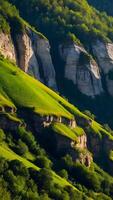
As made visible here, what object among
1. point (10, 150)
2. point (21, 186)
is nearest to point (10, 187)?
point (21, 186)

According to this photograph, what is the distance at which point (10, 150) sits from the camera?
19950 centimetres

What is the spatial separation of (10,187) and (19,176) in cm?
725

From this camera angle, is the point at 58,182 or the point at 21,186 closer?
Answer: the point at 21,186

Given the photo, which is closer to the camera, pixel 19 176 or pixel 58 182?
pixel 19 176

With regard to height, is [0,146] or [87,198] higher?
[0,146]

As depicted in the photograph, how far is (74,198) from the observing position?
18925 centimetres

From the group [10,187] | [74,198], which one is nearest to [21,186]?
[10,187]

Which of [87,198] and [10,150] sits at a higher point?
[10,150]

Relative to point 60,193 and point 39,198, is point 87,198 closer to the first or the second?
point 60,193

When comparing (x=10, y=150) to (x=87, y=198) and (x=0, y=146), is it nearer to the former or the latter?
(x=0, y=146)

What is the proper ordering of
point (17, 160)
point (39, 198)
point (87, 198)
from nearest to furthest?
point (39, 198) < point (17, 160) < point (87, 198)

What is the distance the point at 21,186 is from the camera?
6905 inches

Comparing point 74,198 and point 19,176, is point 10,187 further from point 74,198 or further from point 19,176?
point 74,198

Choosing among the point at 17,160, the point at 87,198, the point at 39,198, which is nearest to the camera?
the point at 39,198
